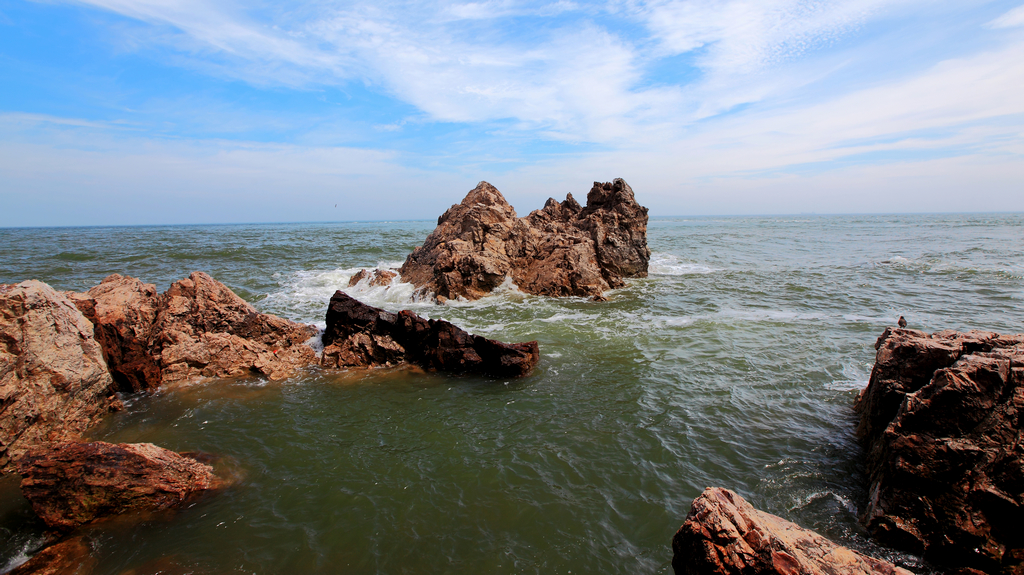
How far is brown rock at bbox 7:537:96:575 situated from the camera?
414 centimetres

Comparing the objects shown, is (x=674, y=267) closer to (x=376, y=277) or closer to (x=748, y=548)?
(x=376, y=277)

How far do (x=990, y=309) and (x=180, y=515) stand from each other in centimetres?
2054

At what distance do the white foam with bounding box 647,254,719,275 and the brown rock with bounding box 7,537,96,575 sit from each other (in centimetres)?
2244

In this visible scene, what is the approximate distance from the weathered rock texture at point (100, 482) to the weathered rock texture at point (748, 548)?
5583 mm

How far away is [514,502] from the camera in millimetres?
5113

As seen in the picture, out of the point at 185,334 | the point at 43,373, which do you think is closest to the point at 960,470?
the point at 43,373

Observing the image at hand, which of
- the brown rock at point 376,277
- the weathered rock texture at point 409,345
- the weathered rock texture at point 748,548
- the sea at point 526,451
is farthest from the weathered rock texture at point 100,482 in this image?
the brown rock at point 376,277

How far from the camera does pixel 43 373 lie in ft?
21.1

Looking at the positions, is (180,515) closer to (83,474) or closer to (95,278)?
(83,474)

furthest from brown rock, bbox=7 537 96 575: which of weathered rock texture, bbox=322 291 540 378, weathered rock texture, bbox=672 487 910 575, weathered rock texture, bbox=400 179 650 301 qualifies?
weathered rock texture, bbox=400 179 650 301

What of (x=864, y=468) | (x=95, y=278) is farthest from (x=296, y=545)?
(x=95, y=278)

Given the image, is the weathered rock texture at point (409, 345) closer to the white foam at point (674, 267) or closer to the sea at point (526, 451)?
the sea at point (526, 451)

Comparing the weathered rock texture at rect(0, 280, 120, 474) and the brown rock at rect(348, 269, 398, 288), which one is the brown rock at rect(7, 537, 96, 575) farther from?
the brown rock at rect(348, 269, 398, 288)

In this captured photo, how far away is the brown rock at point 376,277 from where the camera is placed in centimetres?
1952
